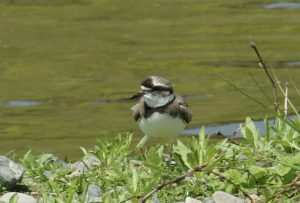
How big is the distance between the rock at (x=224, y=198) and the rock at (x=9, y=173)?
1.39 m

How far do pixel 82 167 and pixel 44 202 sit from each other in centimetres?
146

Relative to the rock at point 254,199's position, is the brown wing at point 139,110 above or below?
below

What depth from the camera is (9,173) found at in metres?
6.90

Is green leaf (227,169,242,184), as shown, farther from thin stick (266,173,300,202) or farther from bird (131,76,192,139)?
bird (131,76,192,139)

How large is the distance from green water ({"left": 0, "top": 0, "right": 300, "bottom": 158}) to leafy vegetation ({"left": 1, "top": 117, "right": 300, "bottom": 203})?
353 centimetres

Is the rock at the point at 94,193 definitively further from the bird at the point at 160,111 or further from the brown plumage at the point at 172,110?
the brown plumage at the point at 172,110

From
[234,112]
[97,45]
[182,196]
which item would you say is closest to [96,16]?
[97,45]

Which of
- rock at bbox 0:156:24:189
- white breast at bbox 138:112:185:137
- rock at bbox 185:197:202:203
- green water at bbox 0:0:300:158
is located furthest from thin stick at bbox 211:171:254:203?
green water at bbox 0:0:300:158

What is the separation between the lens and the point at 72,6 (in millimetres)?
20734

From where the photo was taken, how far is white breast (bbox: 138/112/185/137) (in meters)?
8.20

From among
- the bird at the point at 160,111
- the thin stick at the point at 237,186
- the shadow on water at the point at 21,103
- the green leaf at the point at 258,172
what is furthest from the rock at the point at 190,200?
the shadow on water at the point at 21,103

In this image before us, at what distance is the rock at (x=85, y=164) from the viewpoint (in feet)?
24.1

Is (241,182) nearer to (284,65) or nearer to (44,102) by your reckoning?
(44,102)

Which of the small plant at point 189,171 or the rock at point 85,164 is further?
the rock at point 85,164
